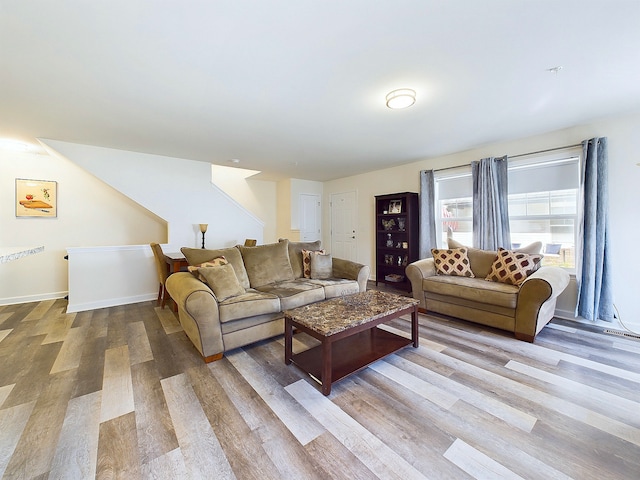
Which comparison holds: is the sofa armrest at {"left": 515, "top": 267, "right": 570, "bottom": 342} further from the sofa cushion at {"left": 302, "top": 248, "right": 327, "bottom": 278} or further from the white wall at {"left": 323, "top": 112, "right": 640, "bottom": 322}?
the sofa cushion at {"left": 302, "top": 248, "right": 327, "bottom": 278}

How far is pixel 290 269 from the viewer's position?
3551mm

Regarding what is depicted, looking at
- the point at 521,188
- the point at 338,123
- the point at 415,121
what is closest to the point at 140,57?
the point at 338,123

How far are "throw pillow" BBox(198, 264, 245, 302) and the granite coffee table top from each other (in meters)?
0.69

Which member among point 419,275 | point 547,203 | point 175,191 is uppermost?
point 175,191

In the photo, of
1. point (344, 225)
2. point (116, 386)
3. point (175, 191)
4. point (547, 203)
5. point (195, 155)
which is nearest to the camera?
point (116, 386)

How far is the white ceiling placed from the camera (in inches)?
58.3

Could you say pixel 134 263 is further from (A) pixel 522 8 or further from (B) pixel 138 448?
(A) pixel 522 8

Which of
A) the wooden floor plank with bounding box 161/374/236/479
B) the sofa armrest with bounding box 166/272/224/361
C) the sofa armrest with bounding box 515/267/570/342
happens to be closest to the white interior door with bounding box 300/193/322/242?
the sofa armrest with bounding box 166/272/224/361

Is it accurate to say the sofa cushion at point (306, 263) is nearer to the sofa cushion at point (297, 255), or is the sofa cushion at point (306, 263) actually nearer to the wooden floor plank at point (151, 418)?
the sofa cushion at point (297, 255)

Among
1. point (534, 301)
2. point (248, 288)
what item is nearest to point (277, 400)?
point (248, 288)

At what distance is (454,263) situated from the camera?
355 centimetres

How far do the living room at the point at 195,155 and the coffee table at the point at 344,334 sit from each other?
192 cm

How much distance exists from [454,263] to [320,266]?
1812 millimetres

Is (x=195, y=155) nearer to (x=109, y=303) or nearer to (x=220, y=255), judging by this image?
(x=220, y=255)
